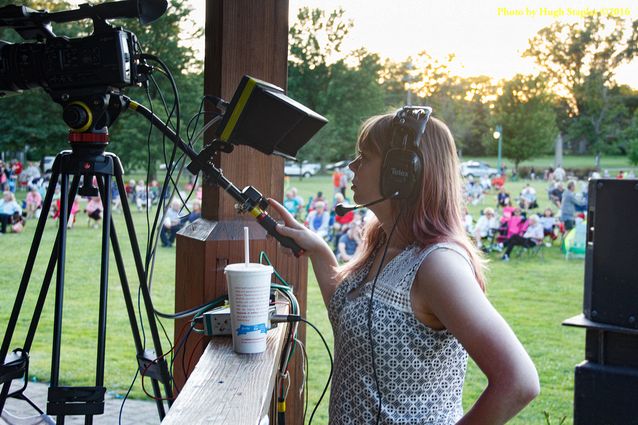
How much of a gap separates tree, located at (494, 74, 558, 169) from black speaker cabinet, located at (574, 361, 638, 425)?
9969 millimetres

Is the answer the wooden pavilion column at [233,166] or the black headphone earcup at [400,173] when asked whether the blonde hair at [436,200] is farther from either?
the wooden pavilion column at [233,166]

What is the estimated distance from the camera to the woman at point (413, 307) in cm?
123

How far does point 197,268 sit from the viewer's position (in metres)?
1.87

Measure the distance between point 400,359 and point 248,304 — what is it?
0.32m

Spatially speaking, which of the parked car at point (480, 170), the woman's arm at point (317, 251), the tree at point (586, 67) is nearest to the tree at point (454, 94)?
the tree at point (586, 67)

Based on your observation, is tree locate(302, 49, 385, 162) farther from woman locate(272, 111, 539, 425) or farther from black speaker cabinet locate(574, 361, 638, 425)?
woman locate(272, 111, 539, 425)

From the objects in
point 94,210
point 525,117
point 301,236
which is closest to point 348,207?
point 301,236

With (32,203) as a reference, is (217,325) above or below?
above

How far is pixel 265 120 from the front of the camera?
1.57 metres

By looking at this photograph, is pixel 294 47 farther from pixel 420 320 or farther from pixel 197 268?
pixel 420 320

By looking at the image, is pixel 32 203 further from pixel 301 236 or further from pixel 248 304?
pixel 248 304

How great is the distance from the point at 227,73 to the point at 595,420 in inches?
65.8

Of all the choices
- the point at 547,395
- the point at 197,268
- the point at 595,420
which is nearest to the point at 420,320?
the point at 197,268

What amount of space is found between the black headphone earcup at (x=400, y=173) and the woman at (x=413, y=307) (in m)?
0.03
